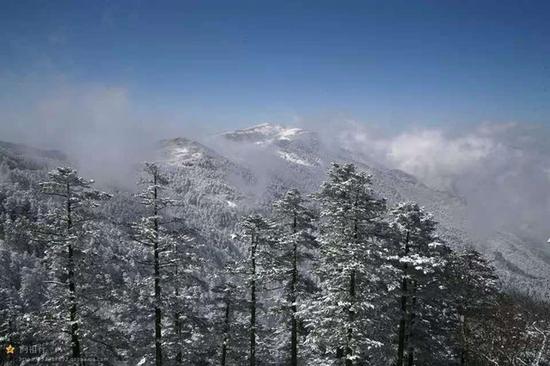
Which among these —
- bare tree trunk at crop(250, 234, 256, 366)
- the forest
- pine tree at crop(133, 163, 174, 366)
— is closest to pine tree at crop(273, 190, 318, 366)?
the forest

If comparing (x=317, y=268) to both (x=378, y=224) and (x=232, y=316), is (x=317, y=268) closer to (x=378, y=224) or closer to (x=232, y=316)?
(x=378, y=224)

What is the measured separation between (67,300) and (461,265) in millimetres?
22869

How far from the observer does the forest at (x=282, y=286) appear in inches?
737

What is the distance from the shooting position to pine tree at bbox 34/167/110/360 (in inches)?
724

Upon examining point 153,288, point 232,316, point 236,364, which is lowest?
point 236,364

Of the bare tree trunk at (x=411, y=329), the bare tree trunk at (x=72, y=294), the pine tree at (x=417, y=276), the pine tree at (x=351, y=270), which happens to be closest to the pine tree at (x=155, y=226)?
the bare tree trunk at (x=72, y=294)

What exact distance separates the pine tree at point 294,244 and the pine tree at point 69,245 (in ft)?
34.8

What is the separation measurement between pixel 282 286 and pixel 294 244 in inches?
114

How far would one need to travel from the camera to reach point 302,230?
25.2m

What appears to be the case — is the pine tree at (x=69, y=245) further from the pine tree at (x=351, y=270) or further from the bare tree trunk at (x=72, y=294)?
the pine tree at (x=351, y=270)

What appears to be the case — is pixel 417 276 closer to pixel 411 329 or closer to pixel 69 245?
pixel 411 329

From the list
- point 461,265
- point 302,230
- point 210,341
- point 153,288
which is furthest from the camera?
point 210,341

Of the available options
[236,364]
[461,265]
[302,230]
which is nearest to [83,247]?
[302,230]

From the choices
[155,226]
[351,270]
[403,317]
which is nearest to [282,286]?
[351,270]
